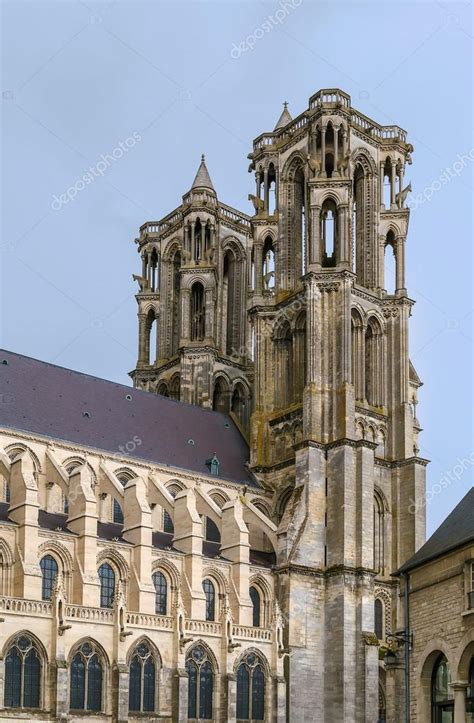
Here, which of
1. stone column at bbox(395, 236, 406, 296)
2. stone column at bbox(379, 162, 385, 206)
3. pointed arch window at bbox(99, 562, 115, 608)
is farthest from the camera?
stone column at bbox(379, 162, 385, 206)

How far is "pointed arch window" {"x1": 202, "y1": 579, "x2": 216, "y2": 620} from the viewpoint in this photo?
5416cm

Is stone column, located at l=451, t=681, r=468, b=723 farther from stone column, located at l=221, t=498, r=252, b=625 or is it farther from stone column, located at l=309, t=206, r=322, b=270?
stone column, located at l=309, t=206, r=322, b=270

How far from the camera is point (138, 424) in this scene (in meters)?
61.3

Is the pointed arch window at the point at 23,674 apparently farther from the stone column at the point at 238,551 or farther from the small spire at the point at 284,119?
the small spire at the point at 284,119

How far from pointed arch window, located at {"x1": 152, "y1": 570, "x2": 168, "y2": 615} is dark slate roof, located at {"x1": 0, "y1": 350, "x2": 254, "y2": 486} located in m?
7.45

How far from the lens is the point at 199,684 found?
50.5 metres

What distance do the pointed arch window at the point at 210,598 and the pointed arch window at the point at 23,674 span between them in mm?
10763

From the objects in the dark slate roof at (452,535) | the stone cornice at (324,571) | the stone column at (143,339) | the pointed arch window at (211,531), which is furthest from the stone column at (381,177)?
the dark slate roof at (452,535)

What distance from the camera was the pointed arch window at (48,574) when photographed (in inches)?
1919

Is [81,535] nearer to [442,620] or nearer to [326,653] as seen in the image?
[326,653]

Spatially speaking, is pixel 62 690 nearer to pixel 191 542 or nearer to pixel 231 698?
pixel 231 698

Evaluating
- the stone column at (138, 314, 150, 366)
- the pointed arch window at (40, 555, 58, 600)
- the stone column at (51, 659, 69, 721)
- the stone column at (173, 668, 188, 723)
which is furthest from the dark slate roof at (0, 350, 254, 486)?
the stone column at (51, 659, 69, 721)

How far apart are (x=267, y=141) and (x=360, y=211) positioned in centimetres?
741

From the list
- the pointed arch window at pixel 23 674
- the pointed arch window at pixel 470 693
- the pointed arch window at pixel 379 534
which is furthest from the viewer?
the pointed arch window at pixel 379 534
